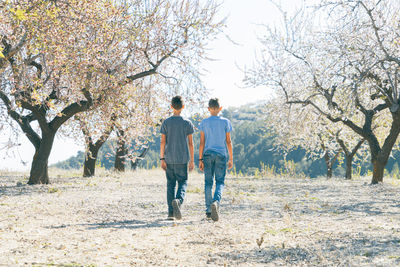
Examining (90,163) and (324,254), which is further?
(90,163)

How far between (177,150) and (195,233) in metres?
Result: 1.66

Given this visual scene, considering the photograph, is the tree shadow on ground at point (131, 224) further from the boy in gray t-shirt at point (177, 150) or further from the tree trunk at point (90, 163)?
the tree trunk at point (90, 163)

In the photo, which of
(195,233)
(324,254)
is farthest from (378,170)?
(324,254)

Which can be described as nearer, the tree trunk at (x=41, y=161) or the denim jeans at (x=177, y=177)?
the denim jeans at (x=177, y=177)

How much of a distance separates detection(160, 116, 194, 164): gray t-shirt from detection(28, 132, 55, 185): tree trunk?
336 inches

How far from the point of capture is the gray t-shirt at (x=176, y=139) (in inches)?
289

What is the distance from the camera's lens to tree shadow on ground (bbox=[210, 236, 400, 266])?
4734mm

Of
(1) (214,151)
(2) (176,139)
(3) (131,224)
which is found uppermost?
(2) (176,139)

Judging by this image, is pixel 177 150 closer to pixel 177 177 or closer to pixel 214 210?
pixel 177 177

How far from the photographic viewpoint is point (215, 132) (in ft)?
24.2

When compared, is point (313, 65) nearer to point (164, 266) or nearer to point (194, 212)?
point (194, 212)

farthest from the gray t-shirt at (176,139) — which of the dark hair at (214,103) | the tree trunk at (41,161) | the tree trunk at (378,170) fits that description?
the tree trunk at (378,170)

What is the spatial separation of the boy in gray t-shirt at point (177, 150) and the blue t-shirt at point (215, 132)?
30cm

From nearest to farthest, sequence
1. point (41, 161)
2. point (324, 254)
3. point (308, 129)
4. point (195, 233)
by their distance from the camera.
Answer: point (324, 254)
point (195, 233)
point (41, 161)
point (308, 129)
